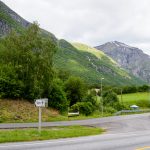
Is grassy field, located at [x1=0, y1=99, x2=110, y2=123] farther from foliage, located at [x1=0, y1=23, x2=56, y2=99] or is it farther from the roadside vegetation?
foliage, located at [x1=0, y1=23, x2=56, y2=99]

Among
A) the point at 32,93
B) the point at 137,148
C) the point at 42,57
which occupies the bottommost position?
the point at 137,148

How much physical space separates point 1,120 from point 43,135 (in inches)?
661

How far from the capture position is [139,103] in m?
113

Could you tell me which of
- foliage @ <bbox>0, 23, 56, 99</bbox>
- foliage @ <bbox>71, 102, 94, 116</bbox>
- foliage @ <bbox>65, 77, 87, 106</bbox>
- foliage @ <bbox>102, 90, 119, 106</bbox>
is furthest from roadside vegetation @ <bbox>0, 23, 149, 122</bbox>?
foliage @ <bbox>102, 90, 119, 106</bbox>

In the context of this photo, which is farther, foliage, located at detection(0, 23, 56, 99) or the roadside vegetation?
foliage, located at detection(0, 23, 56, 99)

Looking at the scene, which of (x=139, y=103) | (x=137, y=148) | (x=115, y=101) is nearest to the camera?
(x=137, y=148)

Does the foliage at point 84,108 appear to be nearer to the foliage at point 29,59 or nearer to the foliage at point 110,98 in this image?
the foliage at point 29,59

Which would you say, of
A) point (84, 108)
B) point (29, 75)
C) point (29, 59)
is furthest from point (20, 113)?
point (84, 108)

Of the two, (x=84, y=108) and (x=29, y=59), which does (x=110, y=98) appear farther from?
(x=29, y=59)

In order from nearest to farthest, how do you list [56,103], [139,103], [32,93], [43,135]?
[43,135]
[32,93]
[56,103]
[139,103]

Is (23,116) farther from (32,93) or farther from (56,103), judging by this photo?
(56,103)

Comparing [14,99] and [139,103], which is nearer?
[14,99]

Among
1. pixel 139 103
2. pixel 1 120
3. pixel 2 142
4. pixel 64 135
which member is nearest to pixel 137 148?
pixel 2 142

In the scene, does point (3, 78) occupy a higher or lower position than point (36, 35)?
lower
